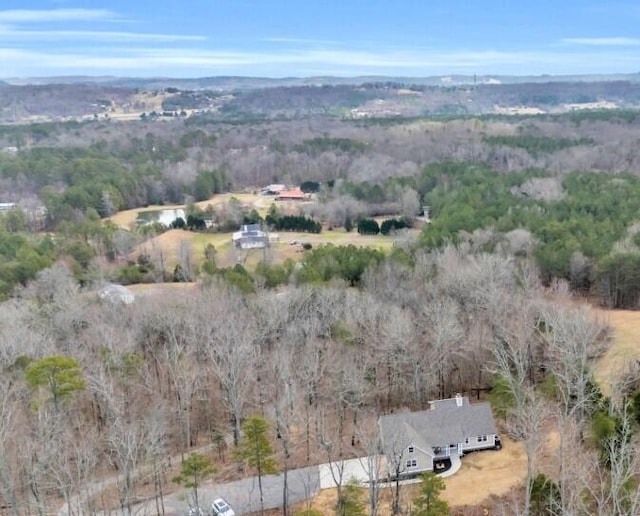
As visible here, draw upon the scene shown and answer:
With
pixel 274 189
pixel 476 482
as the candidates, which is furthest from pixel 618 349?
pixel 274 189

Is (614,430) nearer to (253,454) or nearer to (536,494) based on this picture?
(536,494)

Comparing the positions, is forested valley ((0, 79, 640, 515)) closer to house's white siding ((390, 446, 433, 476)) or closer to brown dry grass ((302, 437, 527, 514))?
brown dry grass ((302, 437, 527, 514))

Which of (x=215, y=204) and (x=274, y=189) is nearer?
(x=215, y=204)

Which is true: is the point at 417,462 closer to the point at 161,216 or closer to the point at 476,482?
the point at 476,482

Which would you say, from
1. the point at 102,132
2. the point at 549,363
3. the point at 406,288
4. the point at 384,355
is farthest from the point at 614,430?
the point at 102,132

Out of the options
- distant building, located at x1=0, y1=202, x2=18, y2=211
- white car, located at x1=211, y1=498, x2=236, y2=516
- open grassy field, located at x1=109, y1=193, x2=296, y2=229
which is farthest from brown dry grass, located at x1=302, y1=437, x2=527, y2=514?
distant building, located at x1=0, y1=202, x2=18, y2=211

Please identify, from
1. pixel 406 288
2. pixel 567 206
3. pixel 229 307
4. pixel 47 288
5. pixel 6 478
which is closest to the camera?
pixel 6 478
